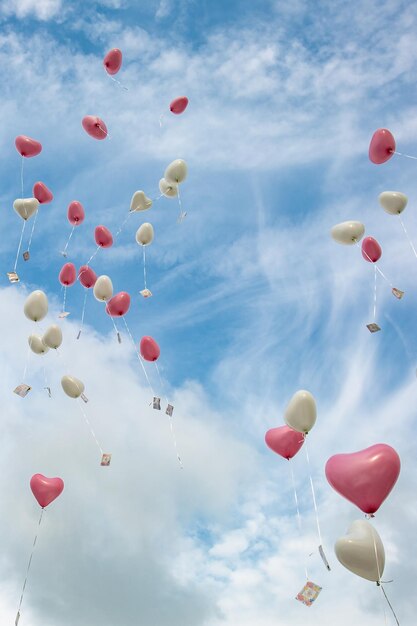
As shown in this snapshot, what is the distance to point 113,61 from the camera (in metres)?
10.2

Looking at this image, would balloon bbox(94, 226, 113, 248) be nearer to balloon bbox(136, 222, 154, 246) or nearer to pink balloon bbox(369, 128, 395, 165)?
balloon bbox(136, 222, 154, 246)

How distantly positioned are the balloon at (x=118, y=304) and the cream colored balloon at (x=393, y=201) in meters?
4.68

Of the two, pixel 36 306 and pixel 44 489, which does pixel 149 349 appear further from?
pixel 44 489

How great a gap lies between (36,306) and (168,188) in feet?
10.5

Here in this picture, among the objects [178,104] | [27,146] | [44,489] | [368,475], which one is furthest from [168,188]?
[368,475]

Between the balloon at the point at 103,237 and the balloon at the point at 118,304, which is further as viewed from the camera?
the balloon at the point at 103,237

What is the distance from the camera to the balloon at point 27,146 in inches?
411

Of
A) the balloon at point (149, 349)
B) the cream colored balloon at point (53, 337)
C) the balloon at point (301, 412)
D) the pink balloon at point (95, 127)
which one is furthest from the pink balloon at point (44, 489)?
the pink balloon at point (95, 127)

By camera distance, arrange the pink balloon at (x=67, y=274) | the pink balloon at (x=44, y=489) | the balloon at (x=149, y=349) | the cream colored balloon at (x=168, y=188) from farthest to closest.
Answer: the cream colored balloon at (x=168, y=188) → the pink balloon at (x=67, y=274) → the balloon at (x=149, y=349) → the pink balloon at (x=44, y=489)

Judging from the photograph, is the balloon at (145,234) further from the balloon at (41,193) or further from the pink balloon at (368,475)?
the pink balloon at (368,475)

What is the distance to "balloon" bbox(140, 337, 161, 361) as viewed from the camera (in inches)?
384

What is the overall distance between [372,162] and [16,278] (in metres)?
6.45

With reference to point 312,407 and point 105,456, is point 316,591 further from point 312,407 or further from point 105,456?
point 105,456

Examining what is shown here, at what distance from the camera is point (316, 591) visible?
21.9 feet
